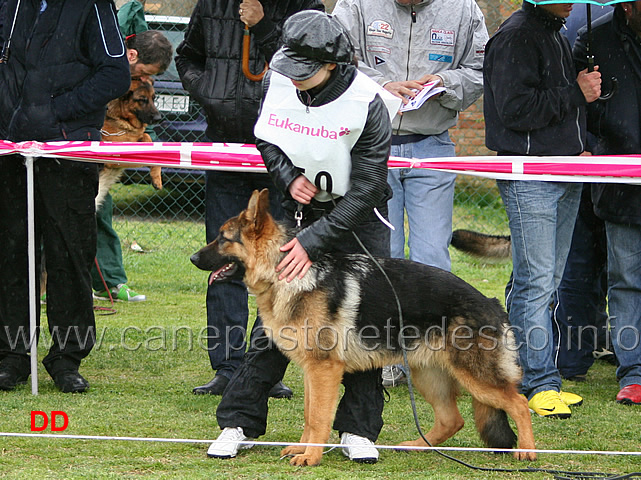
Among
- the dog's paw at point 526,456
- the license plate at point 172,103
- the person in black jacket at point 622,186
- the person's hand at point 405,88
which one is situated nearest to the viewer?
the dog's paw at point 526,456

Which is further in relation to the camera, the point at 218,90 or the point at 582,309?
the point at 582,309

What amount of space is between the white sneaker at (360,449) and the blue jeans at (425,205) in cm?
151

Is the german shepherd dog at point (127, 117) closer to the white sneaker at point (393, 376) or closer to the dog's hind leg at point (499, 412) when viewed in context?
the white sneaker at point (393, 376)

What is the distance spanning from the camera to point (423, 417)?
4602 mm

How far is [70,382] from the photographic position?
4.87 metres

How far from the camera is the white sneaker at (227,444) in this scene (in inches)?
149

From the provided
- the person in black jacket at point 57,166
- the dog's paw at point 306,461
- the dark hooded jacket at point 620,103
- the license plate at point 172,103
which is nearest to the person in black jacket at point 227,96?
the person in black jacket at point 57,166

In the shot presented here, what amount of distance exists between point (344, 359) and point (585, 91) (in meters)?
2.05

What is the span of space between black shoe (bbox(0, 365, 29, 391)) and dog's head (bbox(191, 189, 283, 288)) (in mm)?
1698

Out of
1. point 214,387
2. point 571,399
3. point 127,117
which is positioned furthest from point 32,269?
point 571,399

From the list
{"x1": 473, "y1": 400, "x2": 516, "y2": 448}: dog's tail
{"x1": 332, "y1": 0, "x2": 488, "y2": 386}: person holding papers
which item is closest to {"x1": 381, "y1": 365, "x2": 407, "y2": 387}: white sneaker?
{"x1": 332, "y1": 0, "x2": 488, "y2": 386}: person holding papers

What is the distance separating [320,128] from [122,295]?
4237mm

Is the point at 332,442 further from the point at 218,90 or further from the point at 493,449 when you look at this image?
the point at 218,90

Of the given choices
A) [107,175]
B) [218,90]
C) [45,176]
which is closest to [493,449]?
[218,90]
